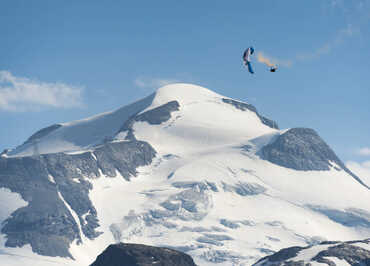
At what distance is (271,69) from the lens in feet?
615

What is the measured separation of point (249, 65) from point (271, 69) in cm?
1066

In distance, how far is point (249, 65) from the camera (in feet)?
647
